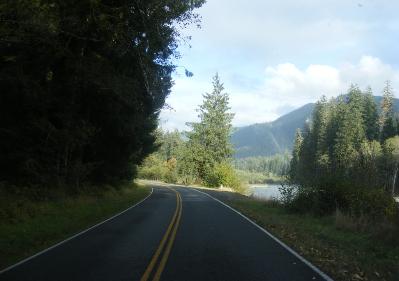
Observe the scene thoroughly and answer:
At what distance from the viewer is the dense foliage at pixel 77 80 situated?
18.2 m

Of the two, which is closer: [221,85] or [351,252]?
[351,252]

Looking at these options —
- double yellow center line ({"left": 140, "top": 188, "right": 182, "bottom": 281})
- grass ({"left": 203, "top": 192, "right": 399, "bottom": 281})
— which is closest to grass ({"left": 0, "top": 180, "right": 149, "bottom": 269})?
double yellow center line ({"left": 140, "top": 188, "right": 182, "bottom": 281})

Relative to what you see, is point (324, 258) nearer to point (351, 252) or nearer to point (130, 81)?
point (351, 252)

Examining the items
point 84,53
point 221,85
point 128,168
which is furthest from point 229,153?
point 84,53

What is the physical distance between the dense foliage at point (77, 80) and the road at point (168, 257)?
6885 mm

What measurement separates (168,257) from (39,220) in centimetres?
825

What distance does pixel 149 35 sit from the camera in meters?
19.7

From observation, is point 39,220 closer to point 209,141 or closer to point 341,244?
point 341,244

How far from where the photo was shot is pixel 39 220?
17703 millimetres

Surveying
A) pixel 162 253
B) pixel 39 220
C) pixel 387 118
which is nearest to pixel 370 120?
pixel 387 118

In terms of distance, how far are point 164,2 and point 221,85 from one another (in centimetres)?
7055

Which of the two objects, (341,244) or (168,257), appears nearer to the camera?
(168,257)

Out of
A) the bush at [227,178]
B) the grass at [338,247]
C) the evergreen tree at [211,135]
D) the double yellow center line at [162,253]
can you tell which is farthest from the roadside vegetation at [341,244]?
the evergreen tree at [211,135]

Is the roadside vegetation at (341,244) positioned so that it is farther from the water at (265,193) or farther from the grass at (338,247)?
the water at (265,193)
